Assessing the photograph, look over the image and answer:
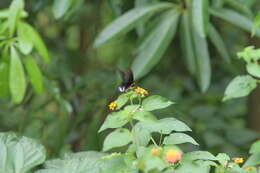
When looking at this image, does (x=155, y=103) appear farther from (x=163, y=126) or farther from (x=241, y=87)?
(x=241, y=87)

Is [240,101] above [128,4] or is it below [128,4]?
below

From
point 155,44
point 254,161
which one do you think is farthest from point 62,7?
point 254,161

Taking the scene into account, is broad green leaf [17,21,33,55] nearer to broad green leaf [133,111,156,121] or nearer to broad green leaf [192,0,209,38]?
broad green leaf [192,0,209,38]

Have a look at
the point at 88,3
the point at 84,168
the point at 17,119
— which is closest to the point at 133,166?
the point at 84,168

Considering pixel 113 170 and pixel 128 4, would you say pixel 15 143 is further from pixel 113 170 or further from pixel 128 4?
pixel 128 4

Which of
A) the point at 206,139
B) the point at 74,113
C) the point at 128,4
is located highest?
the point at 128,4

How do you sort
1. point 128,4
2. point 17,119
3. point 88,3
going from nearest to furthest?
point 128,4
point 17,119
point 88,3
